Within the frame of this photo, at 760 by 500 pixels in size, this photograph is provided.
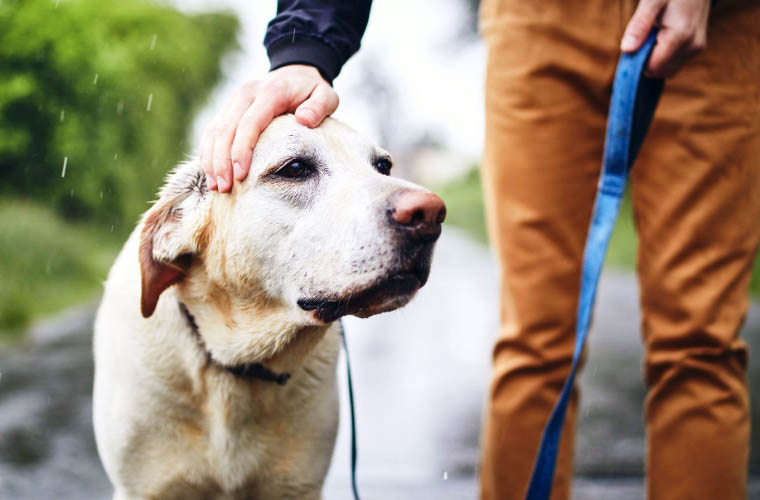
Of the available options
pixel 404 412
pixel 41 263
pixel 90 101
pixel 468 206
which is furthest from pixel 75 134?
pixel 468 206

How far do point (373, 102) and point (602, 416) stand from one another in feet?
140

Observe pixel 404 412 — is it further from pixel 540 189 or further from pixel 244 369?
pixel 540 189

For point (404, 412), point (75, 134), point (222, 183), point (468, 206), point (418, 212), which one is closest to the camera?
point (418, 212)

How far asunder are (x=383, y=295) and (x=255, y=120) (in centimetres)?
57

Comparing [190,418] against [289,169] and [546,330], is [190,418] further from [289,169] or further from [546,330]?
[546,330]

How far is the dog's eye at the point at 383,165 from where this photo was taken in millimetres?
2178

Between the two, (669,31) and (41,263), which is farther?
(41,263)

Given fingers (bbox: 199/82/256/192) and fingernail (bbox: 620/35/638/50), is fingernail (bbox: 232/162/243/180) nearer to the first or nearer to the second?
fingers (bbox: 199/82/256/192)

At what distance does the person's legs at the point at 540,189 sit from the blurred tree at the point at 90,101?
249 inches

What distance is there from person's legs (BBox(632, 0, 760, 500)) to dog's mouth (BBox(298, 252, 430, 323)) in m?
0.76

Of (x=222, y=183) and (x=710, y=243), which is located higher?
(x=222, y=183)

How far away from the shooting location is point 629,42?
5.80 feet

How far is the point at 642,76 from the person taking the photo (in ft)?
5.84

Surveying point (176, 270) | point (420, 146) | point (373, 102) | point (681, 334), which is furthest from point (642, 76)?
point (420, 146)
